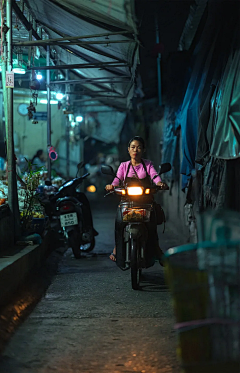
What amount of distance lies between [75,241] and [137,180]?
2683 mm

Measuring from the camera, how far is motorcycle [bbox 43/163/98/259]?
8.91 m

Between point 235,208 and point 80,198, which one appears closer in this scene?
point 235,208

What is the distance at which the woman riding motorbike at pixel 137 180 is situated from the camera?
260 inches

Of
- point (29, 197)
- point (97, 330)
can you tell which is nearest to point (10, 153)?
point (29, 197)

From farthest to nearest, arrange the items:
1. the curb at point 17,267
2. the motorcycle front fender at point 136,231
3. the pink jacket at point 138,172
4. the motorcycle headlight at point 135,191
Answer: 1. the pink jacket at point 138,172
2. the motorcycle headlight at point 135,191
3. the motorcycle front fender at point 136,231
4. the curb at point 17,267

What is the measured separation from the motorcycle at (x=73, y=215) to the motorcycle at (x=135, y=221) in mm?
2380

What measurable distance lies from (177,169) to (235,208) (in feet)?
21.1

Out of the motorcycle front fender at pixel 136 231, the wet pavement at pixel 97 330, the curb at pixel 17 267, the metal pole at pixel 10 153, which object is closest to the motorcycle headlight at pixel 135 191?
the motorcycle front fender at pixel 136 231

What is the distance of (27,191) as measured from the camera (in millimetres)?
8297

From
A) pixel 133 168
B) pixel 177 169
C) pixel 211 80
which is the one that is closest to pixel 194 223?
pixel 133 168

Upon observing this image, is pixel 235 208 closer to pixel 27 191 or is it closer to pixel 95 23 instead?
pixel 27 191

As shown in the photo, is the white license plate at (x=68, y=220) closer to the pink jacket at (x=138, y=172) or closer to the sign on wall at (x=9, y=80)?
the pink jacket at (x=138, y=172)

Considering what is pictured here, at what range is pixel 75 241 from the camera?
8.95 m

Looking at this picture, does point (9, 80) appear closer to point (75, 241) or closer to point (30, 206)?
point (30, 206)
